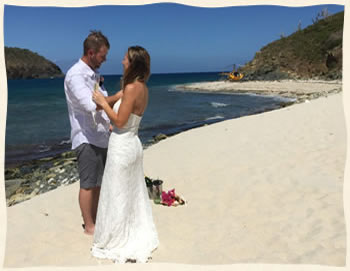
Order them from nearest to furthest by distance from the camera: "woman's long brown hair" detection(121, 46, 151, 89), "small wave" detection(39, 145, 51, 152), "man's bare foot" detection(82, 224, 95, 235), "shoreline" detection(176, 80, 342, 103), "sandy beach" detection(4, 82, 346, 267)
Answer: "woman's long brown hair" detection(121, 46, 151, 89) → "sandy beach" detection(4, 82, 346, 267) → "man's bare foot" detection(82, 224, 95, 235) → "small wave" detection(39, 145, 51, 152) → "shoreline" detection(176, 80, 342, 103)

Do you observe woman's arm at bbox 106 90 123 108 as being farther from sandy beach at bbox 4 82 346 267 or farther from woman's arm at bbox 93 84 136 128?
sandy beach at bbox 4 82 346 267

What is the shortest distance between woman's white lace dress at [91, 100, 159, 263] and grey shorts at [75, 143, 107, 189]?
0.33 m

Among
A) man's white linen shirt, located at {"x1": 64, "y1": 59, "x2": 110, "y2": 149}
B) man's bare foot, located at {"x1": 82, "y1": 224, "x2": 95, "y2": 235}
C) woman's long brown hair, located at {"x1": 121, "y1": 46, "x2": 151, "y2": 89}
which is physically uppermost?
woman's long brown hair, located at {"x1": 121, "y1": 46, "x2": 151, "y2": 89}

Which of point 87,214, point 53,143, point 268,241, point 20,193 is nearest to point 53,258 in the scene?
point 87,214

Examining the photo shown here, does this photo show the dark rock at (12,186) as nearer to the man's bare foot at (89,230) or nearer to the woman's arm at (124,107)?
the man's bare foot at (89,230)

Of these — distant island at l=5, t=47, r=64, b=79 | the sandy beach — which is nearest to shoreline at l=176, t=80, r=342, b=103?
the sandy beach

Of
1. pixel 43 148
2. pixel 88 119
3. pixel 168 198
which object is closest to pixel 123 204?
pixel 88 119

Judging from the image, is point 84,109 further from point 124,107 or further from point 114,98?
point 124,107

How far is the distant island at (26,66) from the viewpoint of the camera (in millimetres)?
97062

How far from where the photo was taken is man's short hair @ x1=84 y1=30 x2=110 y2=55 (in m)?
3.54

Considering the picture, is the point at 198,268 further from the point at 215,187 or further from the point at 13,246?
the point at 215,187

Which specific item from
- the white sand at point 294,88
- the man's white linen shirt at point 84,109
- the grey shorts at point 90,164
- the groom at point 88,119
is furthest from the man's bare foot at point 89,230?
the white sand at point 294,88

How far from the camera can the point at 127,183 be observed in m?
3.58

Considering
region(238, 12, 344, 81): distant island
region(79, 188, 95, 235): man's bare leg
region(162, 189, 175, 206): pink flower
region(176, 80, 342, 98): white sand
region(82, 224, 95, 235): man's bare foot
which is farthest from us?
region(238, 12, 344, 81): distant island
